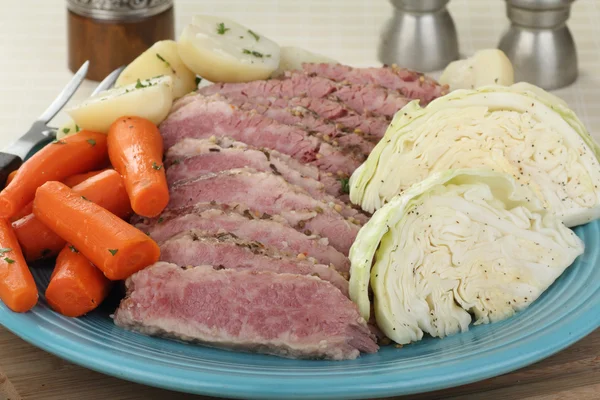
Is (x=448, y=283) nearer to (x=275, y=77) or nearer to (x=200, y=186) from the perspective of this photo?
(x=200, y=186)

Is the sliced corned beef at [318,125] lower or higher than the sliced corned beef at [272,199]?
higher

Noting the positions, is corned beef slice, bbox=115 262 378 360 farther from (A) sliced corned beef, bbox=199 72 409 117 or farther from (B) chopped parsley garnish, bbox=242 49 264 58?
(B) chopped parsley garnish, bbox=242 49 264 58

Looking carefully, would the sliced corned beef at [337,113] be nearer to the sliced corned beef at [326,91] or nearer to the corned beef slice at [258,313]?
the sliced corned beef at [326,91]

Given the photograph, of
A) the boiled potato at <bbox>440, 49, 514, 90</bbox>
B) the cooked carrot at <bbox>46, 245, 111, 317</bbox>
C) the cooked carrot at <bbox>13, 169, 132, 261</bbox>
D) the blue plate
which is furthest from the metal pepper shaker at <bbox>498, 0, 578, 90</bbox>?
the cooked carrot at <bbox>46, 245, 111, 317</bbox>

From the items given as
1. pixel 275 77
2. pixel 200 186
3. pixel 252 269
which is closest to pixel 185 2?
pixel 275 77

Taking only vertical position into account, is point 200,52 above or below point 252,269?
above

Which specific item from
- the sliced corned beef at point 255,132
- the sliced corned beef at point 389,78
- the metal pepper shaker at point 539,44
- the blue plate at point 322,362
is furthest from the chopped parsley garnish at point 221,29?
the metal pepper shaker at point 539,44
